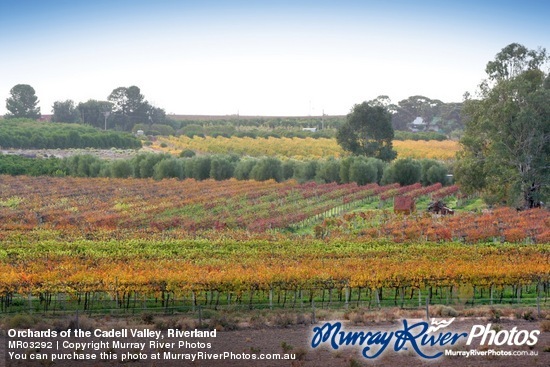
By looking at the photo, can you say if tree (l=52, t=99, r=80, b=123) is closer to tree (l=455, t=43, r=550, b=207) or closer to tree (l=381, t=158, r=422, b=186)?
tree (l=381, t=158, r=422, b=186)

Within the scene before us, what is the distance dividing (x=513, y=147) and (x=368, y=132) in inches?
→ 1726

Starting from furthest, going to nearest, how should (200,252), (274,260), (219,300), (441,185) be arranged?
(441,185), (200,252), (274,260), (219,300)

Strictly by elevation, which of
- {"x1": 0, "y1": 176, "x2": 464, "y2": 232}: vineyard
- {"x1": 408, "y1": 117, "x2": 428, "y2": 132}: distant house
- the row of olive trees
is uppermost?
{"x1": 408, "y1": 117, "x2": 428, "y2": 132}: distant house

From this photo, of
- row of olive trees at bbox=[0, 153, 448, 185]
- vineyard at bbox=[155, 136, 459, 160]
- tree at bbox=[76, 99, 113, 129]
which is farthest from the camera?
tree at bbox=[76, 99, 113, 129]

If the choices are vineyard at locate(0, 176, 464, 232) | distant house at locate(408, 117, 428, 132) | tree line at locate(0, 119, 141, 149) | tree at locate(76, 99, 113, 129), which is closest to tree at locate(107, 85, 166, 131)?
tree at locate(76, 99, 113, 129)

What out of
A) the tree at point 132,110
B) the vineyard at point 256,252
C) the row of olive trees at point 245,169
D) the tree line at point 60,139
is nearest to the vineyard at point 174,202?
the vineyard at point 256,252

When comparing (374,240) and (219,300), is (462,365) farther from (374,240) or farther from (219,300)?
(374,240)

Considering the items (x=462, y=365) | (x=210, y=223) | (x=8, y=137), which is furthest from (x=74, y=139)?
(x=462, y=365)

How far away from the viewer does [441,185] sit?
291ft

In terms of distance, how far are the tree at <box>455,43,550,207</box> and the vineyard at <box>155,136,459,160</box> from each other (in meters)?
47.3

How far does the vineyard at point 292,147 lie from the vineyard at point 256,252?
4829 centimetres

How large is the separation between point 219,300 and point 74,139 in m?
119

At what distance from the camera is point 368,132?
11300cm

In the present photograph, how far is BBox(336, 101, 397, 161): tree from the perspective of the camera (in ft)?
369
